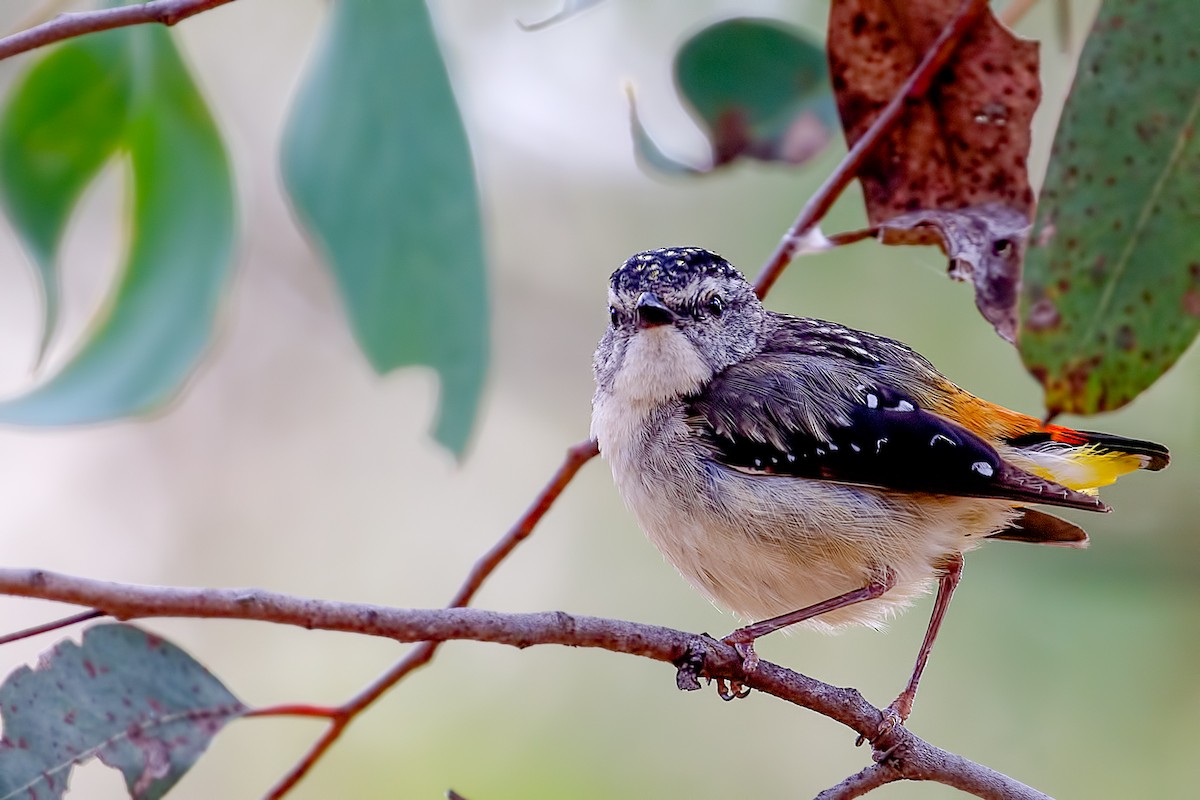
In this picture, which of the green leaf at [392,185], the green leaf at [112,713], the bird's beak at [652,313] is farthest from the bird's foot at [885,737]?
the green leaf at [392,185]

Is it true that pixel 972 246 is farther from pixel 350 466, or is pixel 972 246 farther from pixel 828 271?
pixel 350 466

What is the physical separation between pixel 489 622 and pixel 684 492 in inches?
30.9

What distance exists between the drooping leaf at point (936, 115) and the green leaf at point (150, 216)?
4.93ft

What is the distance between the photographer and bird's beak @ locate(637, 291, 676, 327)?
2.62 metres

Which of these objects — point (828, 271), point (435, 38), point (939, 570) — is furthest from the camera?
point (828, 271)

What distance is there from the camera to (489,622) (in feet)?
5.48

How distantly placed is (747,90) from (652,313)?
75 centimetres

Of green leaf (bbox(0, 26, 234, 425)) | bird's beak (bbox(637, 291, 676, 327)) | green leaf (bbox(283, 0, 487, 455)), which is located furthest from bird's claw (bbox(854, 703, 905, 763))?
green leaf (bbox(0, 26, 234, 425))

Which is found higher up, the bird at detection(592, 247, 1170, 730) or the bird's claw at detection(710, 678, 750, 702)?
the bird at detection(592, 247, 1170, 730)

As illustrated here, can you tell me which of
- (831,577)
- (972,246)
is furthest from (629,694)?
(972,246)

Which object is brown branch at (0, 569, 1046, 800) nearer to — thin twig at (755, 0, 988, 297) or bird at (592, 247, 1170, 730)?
bird at (592, 247, 1170, 730)

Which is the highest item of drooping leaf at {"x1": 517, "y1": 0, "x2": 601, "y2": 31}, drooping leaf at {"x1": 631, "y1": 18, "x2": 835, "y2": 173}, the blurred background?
drooping leaf at {"x1": 517, "y1": 0, "x2": 601, "y2": 31}

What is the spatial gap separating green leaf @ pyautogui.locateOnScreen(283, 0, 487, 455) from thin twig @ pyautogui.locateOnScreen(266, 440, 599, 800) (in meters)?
0.62

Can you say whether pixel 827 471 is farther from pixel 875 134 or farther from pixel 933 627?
pixel 875 134
